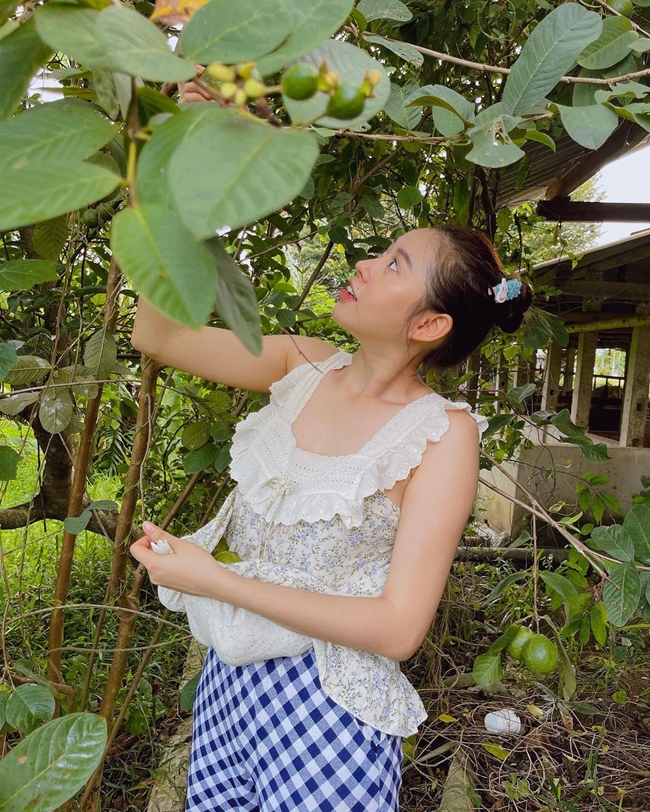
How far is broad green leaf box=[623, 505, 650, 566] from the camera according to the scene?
1.19 metres

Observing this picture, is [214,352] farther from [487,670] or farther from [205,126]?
[205,126]

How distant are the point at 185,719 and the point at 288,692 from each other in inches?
62.1

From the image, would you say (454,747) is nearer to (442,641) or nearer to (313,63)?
(442,641)

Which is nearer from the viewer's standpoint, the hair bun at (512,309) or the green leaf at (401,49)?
the green leaf at (401,49)

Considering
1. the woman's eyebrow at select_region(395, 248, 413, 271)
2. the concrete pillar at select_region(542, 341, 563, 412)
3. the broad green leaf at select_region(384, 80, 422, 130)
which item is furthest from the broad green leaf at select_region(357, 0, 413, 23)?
the concrete pillar at select_region(542, 341, 563, 412)

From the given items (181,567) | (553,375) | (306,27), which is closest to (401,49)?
(306,27)

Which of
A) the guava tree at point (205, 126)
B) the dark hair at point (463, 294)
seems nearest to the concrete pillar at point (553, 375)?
the guava tree at point (205, 126)

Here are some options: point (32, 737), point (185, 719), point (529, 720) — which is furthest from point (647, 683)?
point (32, 737)

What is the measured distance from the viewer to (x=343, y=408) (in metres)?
1.32

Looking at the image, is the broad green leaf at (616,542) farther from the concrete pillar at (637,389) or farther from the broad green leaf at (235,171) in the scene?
the concrete pillar at (637,389)

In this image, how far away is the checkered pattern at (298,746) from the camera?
117 centimetres

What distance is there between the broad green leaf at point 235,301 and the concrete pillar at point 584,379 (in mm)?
6951

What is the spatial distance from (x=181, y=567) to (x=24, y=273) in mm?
477

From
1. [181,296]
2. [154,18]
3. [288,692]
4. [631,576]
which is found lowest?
[288,692]
